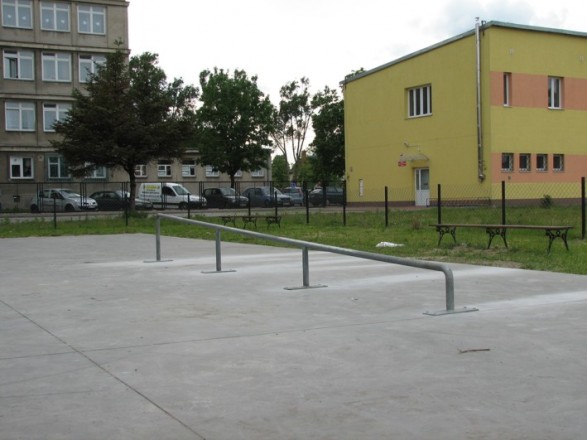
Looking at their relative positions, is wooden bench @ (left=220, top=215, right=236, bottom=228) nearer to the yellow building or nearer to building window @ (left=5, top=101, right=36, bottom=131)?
the yellow building

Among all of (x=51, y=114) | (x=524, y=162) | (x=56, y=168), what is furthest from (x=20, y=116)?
(x=524, y=162)

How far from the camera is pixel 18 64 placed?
52.9 metres

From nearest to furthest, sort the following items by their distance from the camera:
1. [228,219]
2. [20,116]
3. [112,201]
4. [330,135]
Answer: [228,219] → [112,201] → [20,116] → [330,135]

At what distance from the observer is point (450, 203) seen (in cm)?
3778

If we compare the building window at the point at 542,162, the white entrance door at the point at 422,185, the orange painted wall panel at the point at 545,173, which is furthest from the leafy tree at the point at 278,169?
the building window at the point at 542,162

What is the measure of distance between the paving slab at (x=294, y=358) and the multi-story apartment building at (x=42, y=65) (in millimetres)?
46126

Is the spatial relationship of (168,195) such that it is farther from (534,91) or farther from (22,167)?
(534,91)

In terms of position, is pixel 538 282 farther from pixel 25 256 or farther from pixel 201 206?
pixel 201 206

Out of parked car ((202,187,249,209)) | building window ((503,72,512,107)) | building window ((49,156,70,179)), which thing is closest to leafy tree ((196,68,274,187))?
building window ((49,156,70,179))

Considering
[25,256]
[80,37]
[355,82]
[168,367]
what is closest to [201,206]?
[355,82]

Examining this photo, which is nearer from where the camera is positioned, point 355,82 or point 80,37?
point 355,82

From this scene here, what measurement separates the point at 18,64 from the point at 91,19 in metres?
6.63

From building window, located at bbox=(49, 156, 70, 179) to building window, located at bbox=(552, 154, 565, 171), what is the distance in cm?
3532

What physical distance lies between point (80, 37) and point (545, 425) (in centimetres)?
5584
